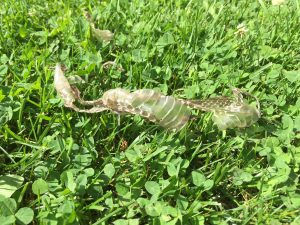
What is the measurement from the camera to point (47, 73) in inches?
75.8

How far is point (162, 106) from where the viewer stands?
1733mm

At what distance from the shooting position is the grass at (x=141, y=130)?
152 cm

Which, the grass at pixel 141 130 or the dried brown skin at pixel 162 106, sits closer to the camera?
the grass at pixel 141 130

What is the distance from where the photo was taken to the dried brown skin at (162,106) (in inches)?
68.2

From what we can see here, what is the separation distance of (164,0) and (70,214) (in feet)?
5.61

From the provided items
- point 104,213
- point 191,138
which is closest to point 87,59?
point 191,138

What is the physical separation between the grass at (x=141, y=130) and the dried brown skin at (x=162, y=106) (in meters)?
0.05

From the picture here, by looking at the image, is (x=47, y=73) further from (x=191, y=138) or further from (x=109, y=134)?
(x=191, y=138)

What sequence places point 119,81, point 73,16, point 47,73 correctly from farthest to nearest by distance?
point 73,16, point 119,81, point 47,73

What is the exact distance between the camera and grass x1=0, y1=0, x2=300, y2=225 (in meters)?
1.52

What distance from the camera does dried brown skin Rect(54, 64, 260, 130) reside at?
173cm

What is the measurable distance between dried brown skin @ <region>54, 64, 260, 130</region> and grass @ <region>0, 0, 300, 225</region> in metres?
0.05

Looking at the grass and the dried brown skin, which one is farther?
the dried brown skin

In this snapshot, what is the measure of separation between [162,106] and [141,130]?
16cm
